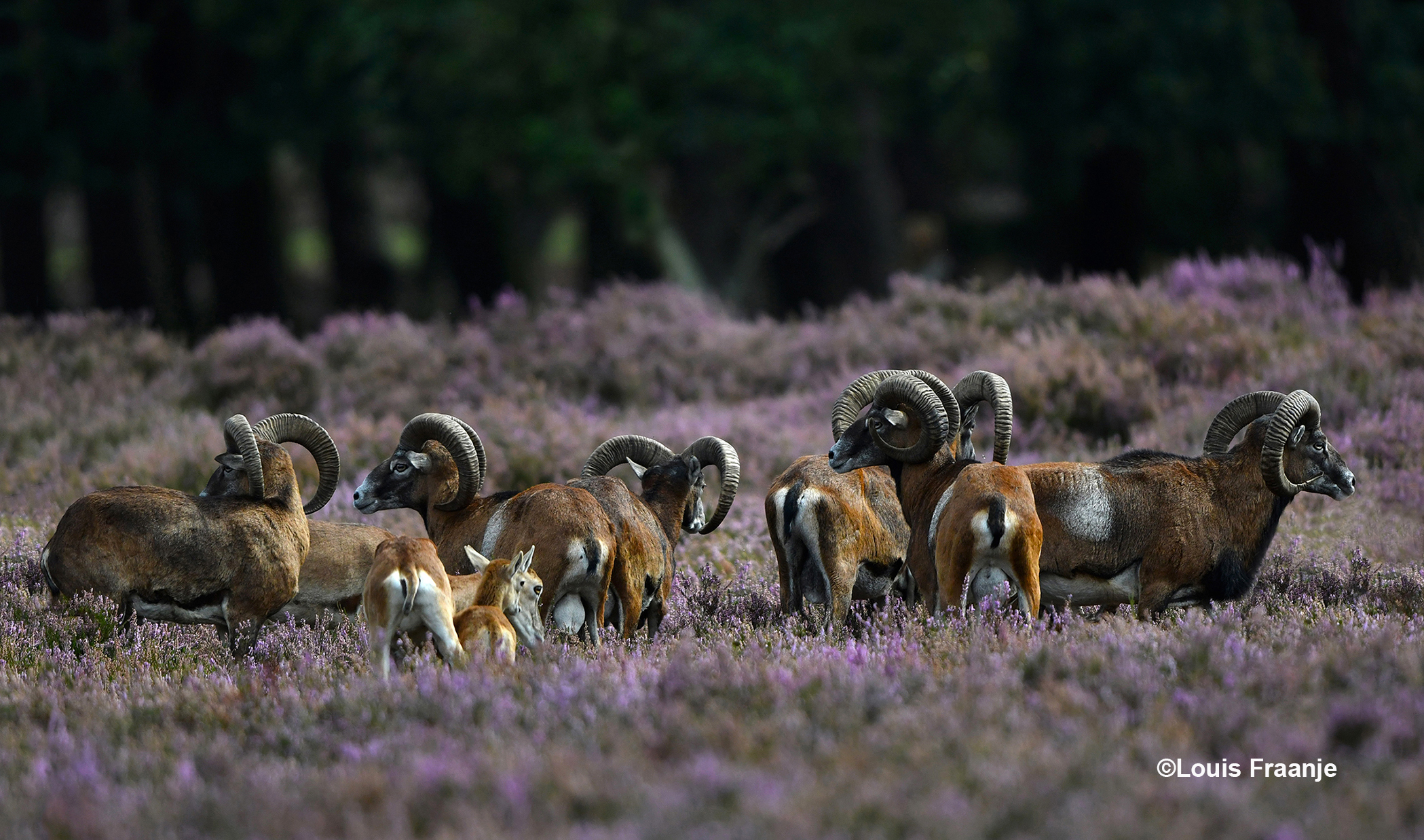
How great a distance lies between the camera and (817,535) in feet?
26.2

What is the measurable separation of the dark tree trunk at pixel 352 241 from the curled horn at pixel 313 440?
Answer: 1836 cm

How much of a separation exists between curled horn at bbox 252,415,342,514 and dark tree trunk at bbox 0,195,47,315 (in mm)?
17253

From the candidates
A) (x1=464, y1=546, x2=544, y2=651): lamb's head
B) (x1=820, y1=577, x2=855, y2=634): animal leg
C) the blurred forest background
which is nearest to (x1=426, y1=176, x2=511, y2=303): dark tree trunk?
the blurred forest background

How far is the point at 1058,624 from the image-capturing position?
24.5 feet

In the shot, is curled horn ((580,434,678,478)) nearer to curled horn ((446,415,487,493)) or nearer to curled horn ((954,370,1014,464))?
curled horn ((446,415,487,493))

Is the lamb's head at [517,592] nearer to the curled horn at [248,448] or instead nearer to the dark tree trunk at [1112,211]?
the curled horn at [248,448]

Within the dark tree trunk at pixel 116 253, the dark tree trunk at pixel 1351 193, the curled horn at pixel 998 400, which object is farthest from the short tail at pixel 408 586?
the dark tree trunk at pixel 116 253

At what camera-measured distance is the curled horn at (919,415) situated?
8.07 m

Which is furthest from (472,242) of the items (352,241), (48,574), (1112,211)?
(48,574)

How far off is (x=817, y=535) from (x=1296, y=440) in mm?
2751

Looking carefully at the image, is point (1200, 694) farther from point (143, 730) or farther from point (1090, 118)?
point (1090, 118)

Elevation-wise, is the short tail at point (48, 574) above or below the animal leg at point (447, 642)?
above

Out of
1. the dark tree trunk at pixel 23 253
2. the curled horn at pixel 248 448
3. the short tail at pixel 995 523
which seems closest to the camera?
the short tail at pixel 995 523
